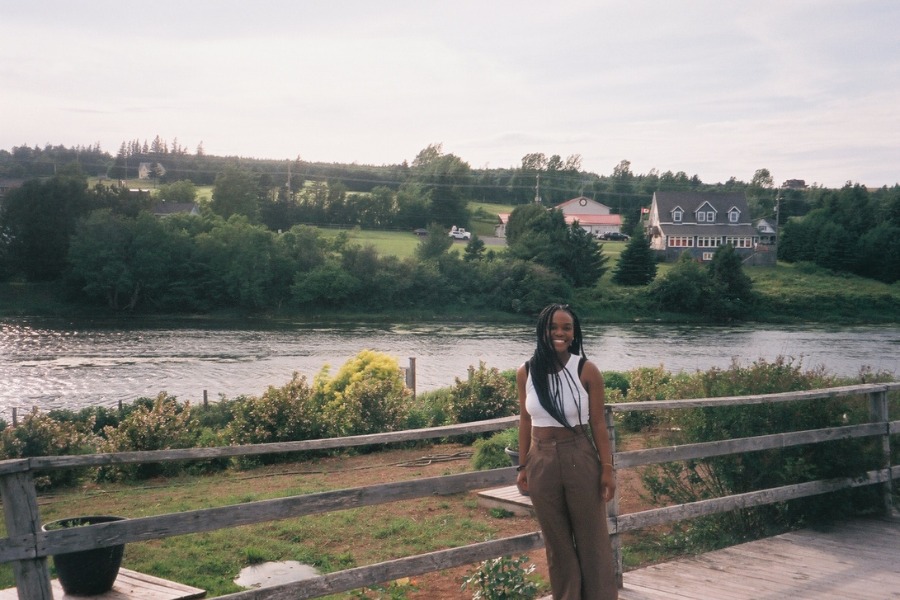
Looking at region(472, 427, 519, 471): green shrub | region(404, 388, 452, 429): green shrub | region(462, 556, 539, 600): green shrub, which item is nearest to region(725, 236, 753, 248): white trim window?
region(404, 388, 452, 429): green shrub

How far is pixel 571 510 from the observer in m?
4.35

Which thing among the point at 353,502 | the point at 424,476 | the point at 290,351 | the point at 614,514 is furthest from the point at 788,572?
the point at 290,351

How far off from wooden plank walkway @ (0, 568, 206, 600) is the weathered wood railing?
1801 millimetres

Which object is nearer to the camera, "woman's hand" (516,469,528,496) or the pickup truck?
"woman's hand" (516,469,528,496)

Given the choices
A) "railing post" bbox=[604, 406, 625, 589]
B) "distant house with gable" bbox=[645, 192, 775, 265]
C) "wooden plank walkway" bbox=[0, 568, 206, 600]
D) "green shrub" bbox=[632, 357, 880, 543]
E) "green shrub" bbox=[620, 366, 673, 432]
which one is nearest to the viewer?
"railing post" bbox=[604, 406, 625, 589]

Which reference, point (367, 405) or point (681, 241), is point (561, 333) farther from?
point (681, 241)

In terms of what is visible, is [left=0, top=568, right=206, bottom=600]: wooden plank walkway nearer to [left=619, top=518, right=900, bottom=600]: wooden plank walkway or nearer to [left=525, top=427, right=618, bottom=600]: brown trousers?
[left=525, top=427, right=618, bottom=600]: brown trousers

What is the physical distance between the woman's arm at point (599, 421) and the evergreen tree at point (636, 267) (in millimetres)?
66962

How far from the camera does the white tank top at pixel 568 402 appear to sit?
434cm

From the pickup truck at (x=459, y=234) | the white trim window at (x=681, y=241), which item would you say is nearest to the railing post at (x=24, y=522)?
the pickup truck at (x=459, y=234)

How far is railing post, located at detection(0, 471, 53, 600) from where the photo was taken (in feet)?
11.6

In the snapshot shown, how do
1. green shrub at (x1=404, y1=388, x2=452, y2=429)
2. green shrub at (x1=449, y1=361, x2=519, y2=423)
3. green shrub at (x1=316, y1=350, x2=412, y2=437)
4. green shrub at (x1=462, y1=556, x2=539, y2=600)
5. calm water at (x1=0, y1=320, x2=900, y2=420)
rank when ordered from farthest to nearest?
1. calm water at (x1=0, y1=320, x2=900, y2=420)
2. green shrub at (x1=404, y1=388, x2=452, y2=429)
3. green shrub at (x1=449, y1=361, x2=519, y2=423)
4. green shrub at (x1=316, y1=350, x2=412, y2=437)
5. green shrub at (x1=462, y1=556, x2=539, y2=600)

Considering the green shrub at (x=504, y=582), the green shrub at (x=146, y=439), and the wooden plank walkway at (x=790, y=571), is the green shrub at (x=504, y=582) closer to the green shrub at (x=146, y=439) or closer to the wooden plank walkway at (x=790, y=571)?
the wooden plank walkway at (x=790, y=571)

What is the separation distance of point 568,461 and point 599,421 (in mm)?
281
